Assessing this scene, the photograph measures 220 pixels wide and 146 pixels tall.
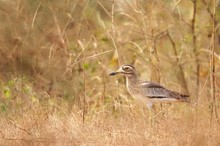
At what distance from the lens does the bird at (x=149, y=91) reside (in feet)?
31.7

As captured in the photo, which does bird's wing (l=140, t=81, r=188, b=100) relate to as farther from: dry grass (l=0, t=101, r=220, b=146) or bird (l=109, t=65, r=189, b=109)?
dry grass (l=0, t=101, r=220, b=146)

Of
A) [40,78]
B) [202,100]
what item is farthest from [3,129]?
[40,78]

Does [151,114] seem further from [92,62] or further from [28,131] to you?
[92,62]

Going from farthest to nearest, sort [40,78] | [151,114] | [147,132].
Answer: [40,78] → [151,114] → [147,132]

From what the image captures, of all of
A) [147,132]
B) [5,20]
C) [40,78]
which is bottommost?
[147,132]

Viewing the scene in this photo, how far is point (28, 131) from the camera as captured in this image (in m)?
9.09

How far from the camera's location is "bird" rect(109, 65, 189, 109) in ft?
31.7

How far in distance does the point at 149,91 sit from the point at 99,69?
321 cm

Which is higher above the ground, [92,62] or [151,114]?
[92,62]

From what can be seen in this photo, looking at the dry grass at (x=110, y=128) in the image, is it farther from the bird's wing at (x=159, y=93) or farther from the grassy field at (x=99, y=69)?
the bird's wing at (x=159, y=93)

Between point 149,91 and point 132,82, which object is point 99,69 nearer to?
point 132,82

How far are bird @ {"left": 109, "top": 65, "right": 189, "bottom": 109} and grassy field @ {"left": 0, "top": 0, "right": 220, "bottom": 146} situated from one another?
0.39 ft

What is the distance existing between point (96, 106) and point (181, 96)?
188cm

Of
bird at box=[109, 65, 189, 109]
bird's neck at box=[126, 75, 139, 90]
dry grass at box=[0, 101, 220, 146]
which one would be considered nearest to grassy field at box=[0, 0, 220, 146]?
dry grass at box=[0, 101, 220, 146]
